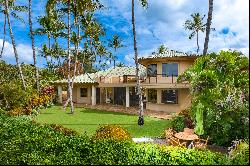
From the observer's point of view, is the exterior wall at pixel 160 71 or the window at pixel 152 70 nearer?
the exterior wall at pixel 160 71

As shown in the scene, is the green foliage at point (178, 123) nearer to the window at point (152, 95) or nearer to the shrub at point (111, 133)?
the shrub at point (111, 133)

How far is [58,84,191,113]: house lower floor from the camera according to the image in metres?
40.4

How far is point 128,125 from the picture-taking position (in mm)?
30891

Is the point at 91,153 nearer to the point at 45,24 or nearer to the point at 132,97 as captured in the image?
the point at 132,97

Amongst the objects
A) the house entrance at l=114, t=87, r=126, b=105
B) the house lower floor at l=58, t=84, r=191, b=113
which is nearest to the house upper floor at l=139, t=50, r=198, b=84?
the house lower floor at l=58, t=84, r=191, b=113

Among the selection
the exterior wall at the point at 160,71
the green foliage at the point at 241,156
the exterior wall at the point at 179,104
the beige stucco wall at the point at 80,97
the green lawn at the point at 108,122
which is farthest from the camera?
the beige stucco wall at the point at 80,97

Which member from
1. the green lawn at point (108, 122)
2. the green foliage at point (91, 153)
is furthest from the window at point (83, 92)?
the green foliage at point (91, 153)

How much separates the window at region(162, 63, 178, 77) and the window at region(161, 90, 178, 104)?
1764mm

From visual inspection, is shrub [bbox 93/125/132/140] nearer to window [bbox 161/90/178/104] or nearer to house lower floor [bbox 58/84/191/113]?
house lower floor [bbox 58/84/191/113]

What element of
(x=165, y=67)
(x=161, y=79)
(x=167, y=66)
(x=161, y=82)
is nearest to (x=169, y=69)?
(x=167, y=66)

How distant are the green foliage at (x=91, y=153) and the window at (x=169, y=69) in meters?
25.5

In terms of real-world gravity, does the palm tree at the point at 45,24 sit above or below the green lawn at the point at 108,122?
above

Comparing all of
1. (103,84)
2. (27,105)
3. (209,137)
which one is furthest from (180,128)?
(103,84)

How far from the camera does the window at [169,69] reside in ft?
133
